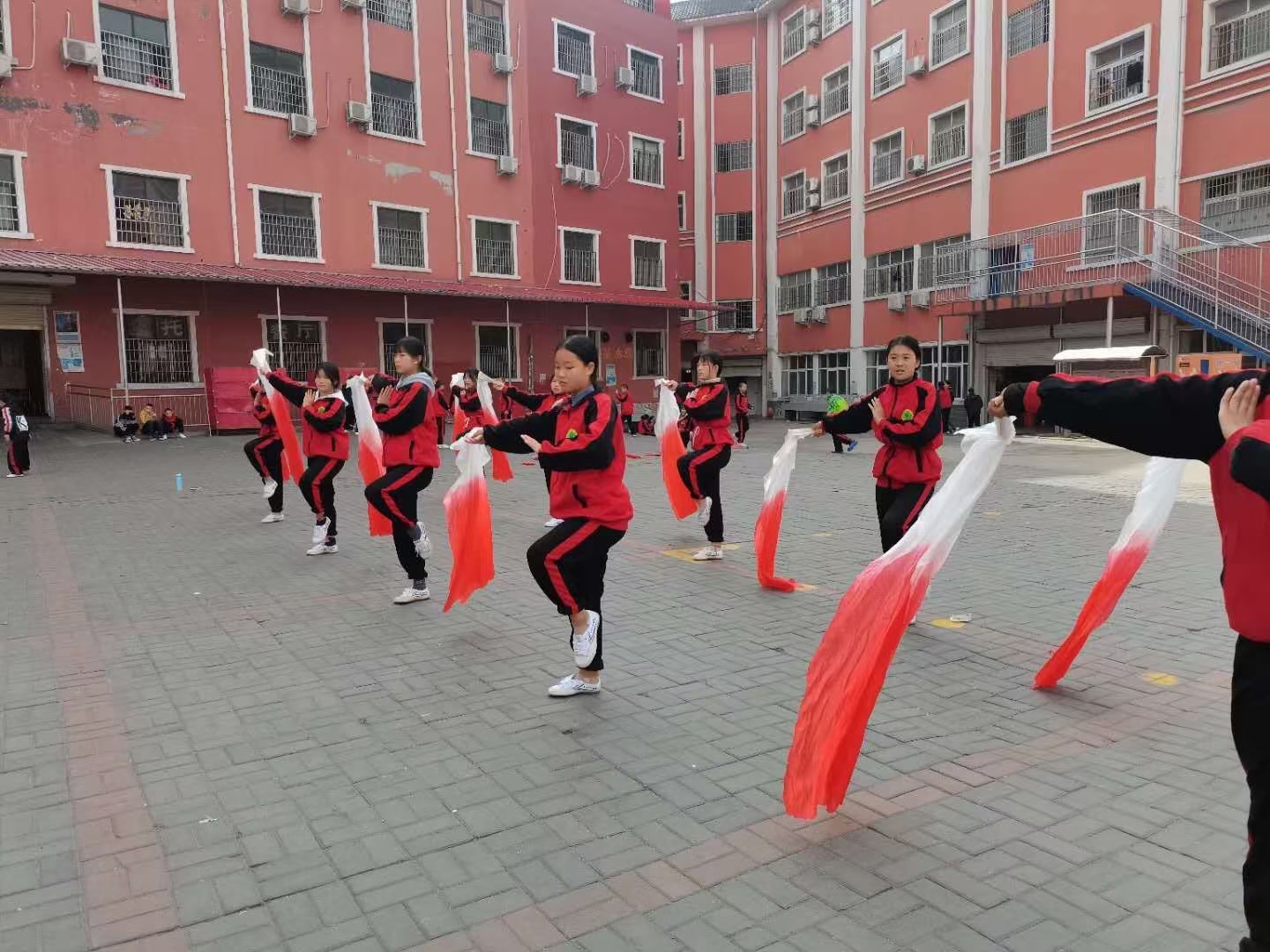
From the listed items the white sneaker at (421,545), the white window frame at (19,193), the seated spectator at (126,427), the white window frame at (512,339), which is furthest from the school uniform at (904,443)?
the white window frame at (512,339)

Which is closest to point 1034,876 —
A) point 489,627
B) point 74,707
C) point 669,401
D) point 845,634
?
point 845,634

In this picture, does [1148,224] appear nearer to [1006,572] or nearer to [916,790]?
[1006,572]

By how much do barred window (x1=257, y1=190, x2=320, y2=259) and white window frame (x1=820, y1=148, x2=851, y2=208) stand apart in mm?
18022

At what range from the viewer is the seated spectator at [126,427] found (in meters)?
21.0

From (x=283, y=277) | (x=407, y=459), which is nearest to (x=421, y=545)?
(x=407, y=459)

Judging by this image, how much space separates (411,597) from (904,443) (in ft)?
12.0

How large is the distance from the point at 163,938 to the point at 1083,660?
466cm

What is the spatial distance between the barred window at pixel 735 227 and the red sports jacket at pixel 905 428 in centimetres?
3304

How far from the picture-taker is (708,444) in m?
8.20

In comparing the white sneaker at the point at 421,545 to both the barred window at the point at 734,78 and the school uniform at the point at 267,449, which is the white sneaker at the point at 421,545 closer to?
the school uniform at the point at 267,449

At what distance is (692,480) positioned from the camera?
8273 millimetres

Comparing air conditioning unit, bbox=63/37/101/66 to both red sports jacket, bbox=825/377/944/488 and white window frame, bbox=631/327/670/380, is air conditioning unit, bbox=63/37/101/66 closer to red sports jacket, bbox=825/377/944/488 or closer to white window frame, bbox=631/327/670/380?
white window frame, bbox=631/327/670/380

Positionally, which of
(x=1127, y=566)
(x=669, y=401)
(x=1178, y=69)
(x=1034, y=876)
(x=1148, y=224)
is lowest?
(x=1034, y=876)

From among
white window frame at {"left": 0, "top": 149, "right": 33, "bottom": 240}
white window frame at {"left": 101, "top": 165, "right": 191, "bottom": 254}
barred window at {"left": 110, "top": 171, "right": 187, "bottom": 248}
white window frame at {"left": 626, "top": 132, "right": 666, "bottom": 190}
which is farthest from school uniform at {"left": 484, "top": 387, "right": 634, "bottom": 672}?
white window frame at {"left": 626, "top": 132, "right": 666, "bottom": 190}
